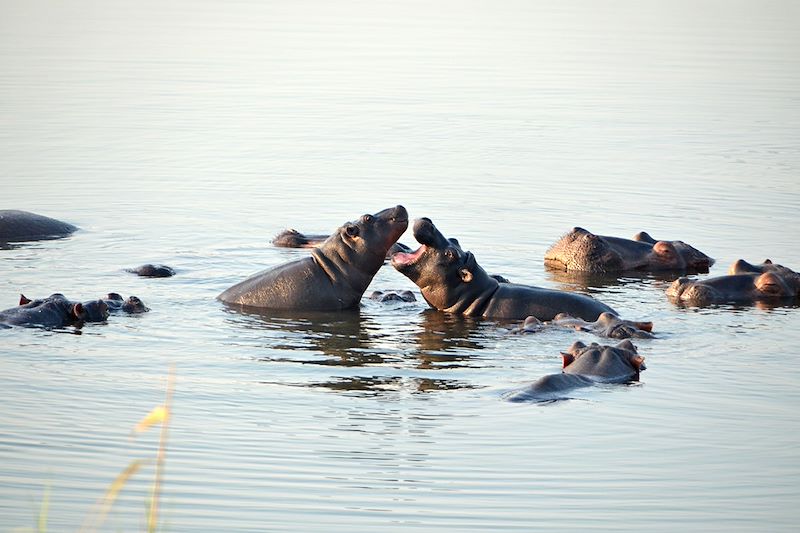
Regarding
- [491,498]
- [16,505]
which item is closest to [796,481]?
[491,498]

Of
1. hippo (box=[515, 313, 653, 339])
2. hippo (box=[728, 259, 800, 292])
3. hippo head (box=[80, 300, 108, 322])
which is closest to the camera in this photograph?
hippo (box=[515, 313, 653, 339])

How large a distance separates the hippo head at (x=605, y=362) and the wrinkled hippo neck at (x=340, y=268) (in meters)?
2.97

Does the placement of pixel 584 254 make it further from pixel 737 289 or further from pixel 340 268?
pixel 340 268

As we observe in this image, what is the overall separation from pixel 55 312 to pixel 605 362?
4517mm

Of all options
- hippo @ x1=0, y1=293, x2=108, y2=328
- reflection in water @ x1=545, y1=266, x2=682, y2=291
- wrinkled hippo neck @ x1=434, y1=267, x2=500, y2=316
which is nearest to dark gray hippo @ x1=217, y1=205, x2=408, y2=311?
wrinkled hippo neck @ x1=434, y1=267, x2=500, y2=316

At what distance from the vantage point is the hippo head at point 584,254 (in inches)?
562

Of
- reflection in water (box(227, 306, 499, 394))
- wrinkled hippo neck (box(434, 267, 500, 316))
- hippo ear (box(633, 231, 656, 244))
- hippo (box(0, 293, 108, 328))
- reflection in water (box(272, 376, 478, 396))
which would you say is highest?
hippo ear (box(633, 231, 656, 244))

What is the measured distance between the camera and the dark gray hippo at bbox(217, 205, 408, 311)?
12.4m

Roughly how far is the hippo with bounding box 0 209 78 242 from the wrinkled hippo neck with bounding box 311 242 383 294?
394 centimetres

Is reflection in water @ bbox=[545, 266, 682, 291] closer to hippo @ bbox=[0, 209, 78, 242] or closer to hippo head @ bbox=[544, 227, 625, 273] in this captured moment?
hippo head @ bbox=[544, 227, 625, 273]

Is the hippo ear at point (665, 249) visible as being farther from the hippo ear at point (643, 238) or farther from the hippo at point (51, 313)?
the hippo at point (51, 313)

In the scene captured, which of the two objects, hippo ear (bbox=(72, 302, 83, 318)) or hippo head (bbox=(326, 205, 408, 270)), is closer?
hippo ear (bbox=(72, 302, 83, 318))

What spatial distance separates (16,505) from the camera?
716 centimetres

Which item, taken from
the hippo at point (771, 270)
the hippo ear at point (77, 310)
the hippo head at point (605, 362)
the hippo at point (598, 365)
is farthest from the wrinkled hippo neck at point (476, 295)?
the hippo ear at point (77, 310)
